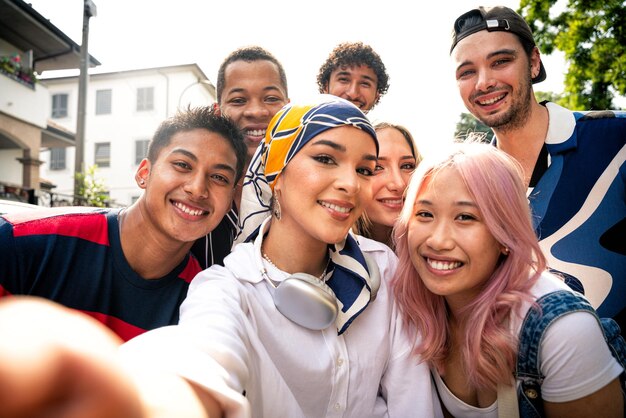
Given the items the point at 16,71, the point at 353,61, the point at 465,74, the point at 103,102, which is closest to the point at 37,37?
the point at 16,71

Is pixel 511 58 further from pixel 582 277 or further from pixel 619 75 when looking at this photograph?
pixel 619 75

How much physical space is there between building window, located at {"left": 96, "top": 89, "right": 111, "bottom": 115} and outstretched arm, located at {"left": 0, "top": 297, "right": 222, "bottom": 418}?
32228 millimetres

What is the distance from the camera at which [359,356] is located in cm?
185

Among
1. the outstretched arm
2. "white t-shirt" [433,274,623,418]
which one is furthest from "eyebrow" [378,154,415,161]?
the outstretched arm

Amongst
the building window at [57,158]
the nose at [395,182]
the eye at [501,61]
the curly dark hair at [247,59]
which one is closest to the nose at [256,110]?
the curly dark hair at [247,59]

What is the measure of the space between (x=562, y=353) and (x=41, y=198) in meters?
14.9

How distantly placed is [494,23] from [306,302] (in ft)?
8.86

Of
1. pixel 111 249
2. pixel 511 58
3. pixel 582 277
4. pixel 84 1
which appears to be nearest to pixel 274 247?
pixel 111 249

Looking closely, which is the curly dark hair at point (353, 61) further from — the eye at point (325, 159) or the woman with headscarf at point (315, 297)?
the eye at point (325, 159)

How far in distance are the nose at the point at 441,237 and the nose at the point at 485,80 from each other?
5.59 feet

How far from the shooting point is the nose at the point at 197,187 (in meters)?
2.43

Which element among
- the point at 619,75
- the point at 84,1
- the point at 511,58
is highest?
the point at 84,1

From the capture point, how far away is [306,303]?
170cm

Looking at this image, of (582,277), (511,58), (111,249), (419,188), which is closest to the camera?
(419,188)
